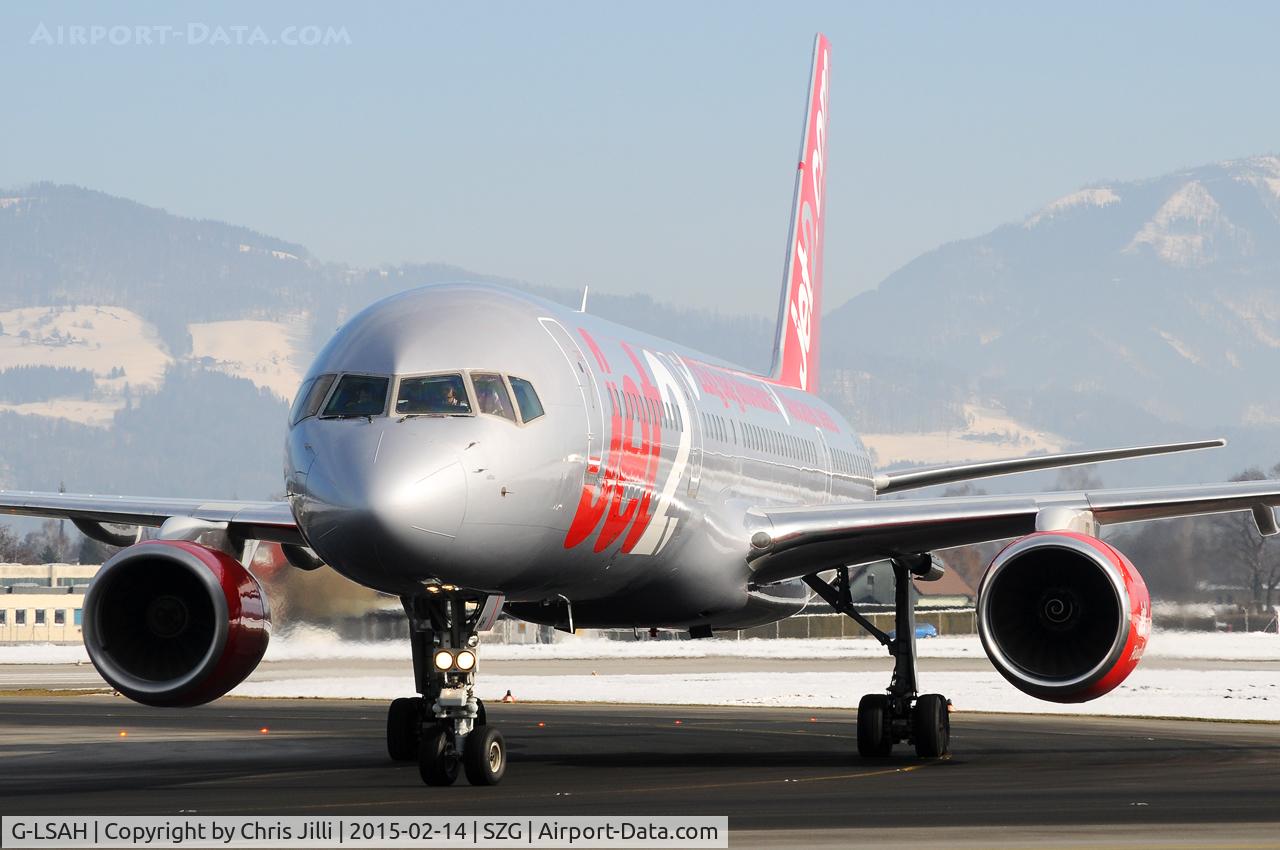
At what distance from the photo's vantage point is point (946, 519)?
2081cm

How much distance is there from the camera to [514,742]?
24531 millimetres

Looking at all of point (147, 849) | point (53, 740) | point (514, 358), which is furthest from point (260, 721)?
point (147, 849)

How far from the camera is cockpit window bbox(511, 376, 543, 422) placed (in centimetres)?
1669

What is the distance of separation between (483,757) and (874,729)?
621 cm

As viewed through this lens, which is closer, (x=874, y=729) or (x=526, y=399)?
(x=526, y=399)

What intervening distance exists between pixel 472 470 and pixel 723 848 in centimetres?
420

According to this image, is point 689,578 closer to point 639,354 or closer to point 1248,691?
point 639,354

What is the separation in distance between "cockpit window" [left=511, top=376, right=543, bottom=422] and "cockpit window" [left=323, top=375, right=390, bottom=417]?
45.3 inches

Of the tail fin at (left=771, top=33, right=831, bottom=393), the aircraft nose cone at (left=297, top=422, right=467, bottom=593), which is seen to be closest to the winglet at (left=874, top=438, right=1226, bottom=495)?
the tail fin at (left=771, top=33, right=831, bottom=393)

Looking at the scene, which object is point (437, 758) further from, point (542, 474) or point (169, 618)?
point (169, 618)

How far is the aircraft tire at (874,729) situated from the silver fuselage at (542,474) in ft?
5.93

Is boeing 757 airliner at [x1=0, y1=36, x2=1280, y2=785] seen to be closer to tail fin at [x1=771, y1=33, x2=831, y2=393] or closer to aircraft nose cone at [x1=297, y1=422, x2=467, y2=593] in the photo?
aircraft nose cone at [x1=297, y1=422, x2=467, y2=593]

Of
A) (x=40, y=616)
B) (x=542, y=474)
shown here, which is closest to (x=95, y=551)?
(x=40, y=616)

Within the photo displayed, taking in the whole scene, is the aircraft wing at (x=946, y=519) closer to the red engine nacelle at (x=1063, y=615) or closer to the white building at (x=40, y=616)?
the red engine nacelle at (x=1063, y=615)
